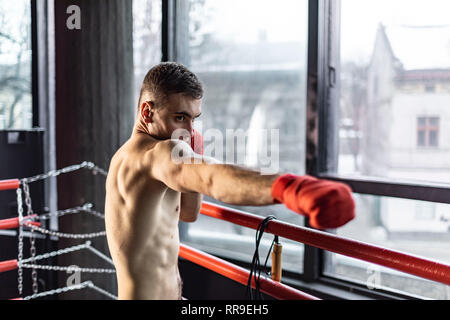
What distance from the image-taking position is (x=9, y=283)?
2980mm

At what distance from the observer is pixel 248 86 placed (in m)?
3.07

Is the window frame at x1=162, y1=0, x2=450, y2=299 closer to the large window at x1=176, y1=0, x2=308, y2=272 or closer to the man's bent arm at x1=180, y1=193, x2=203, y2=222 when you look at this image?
the large window at x1=176, y1=0, x2=308, y2=272

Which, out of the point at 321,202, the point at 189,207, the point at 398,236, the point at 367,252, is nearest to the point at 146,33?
the point at 189,207

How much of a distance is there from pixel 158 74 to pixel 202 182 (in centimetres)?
43

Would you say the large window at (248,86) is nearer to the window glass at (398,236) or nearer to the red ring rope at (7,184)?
the window glass at (398,236)

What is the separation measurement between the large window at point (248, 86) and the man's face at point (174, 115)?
5.47 feet

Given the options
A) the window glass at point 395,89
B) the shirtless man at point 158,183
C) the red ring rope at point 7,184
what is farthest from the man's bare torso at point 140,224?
the window glass at point 395,89

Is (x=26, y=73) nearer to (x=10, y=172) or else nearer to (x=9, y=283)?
(x=10, y=172)

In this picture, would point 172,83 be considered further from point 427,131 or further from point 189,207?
point 427,131

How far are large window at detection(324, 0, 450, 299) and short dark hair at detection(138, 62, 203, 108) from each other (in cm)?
142

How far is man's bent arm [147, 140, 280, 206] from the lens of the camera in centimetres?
81

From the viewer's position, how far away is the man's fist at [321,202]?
2.35 ft
